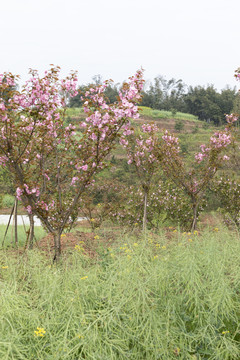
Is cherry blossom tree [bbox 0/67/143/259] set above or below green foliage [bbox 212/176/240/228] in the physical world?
above

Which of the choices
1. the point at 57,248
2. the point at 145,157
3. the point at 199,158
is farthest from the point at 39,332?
the point at 199,158

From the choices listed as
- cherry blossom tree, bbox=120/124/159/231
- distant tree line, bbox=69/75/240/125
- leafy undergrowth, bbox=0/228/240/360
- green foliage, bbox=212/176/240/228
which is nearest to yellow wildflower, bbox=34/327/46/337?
leafy undergrowth, bbox=0/228/240/360

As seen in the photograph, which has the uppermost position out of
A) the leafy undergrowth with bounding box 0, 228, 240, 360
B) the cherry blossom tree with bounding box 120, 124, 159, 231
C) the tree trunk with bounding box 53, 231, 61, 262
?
the cherry blossom tree with bounding box 120, 124, 159, 231

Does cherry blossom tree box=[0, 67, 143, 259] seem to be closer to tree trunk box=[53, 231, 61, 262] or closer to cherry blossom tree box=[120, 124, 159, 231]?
tree trunk box=[53, 231, 61, 262]

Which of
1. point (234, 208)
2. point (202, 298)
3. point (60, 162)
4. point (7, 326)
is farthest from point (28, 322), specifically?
point (234, 208)

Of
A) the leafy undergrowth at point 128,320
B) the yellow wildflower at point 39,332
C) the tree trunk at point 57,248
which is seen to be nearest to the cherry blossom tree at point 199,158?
the tree trunk at point 57,248

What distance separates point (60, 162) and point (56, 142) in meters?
0.31

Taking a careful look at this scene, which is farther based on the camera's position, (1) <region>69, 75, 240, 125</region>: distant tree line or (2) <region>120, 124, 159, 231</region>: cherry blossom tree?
(1) <region>69, 75, 240, 125</region>: distant tree line

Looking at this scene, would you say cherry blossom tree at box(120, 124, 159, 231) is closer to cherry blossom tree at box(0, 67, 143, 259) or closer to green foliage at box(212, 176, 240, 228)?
cherry blossom tree at box(0, 67, 143, 259)

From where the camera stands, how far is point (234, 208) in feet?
31.4

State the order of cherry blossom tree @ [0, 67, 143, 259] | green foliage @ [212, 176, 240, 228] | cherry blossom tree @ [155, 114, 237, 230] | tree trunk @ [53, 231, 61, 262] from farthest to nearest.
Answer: green foliage @ [212, 176, 240, 228]
cherry blossom tree @ [155, 114, 237, 230]
tree trunk @ [53, 231, 61, 262]
cherry blossom tree @ [0, 67, 143, 259]

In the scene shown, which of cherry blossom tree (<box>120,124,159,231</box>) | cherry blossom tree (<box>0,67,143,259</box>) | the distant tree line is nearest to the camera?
cherry blossom tree (<box>0,67,143,259</box>)

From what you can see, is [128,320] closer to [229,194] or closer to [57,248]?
[57,248]

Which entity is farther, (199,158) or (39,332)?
(199,158)
